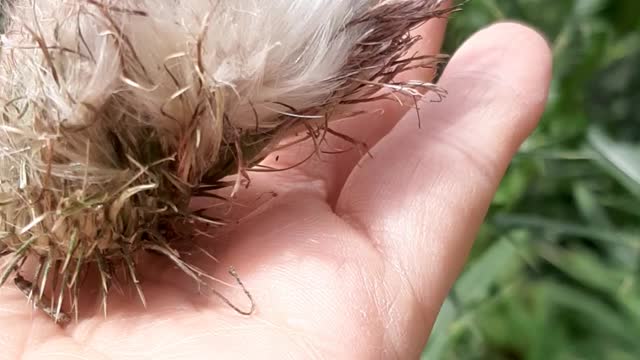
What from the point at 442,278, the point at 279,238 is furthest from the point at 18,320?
the point at 442,278

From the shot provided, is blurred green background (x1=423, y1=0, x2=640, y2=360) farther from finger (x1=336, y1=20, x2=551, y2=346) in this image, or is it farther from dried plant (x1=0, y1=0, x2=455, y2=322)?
dried plant (x1=0, y1=0, x2=455, y2=322)

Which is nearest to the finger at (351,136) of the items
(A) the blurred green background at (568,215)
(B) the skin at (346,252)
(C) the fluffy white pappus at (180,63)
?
(B) the skin at (346,252)

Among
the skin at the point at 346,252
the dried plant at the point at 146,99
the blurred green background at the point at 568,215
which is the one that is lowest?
the blurred green background at the point at 568,215

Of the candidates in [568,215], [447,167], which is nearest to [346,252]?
[447,167]

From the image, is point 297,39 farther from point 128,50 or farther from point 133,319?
point 133,319

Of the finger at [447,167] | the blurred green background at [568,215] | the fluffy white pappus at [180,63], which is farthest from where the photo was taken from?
the blurred green background at [568,215]

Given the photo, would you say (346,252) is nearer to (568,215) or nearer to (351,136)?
(351,136)

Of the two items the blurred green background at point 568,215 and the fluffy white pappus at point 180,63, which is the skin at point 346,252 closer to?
the fluffy white pappus at point 180,63

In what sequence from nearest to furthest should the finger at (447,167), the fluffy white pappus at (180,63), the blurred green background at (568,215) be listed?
the fluffy white pappus at (180,63), the finger at (447,167), the blurred green background at (568,215)
